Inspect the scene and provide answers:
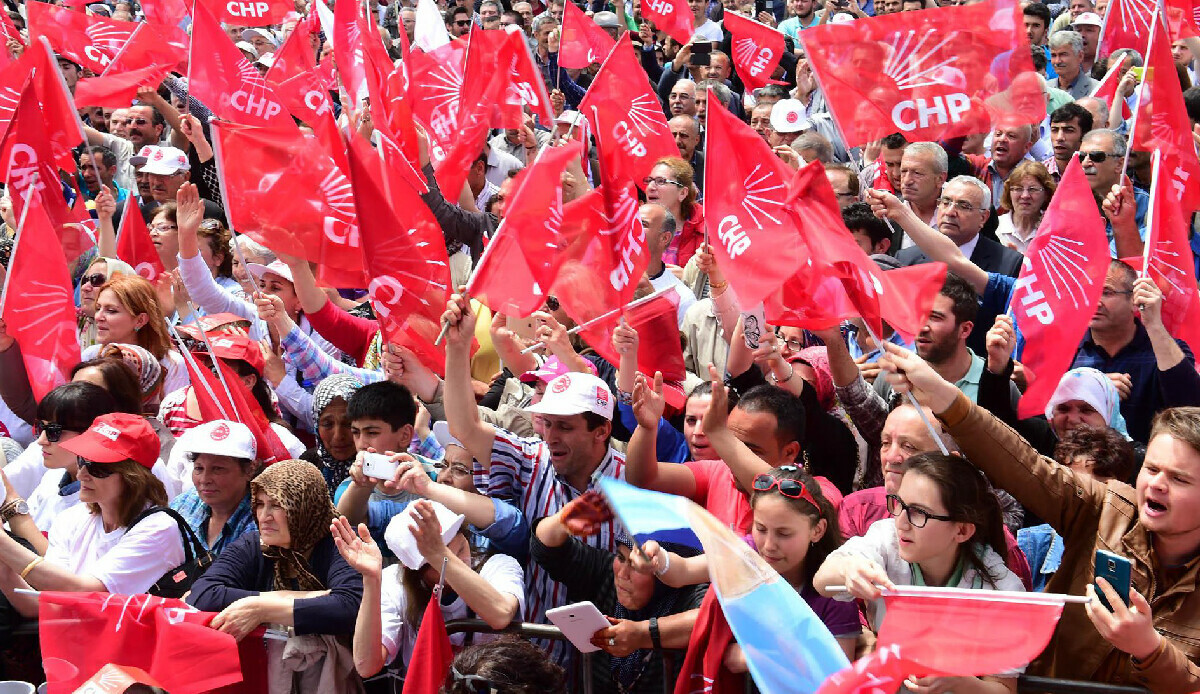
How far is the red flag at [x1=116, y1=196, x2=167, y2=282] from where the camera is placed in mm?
8531

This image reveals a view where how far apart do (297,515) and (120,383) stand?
1.95 m

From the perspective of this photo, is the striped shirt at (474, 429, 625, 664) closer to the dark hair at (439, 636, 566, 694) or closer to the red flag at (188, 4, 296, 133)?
the dark hair at (439, 636, 566, 694)

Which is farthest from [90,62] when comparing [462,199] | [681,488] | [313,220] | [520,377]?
[681,488]

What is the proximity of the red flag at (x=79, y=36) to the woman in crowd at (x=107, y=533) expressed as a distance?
5808mm

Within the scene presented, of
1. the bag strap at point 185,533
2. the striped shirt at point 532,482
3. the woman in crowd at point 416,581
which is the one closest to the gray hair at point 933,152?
the striped shirt at point 532,482

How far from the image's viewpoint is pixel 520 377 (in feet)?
21.9

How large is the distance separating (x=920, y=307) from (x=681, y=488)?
1.10 m

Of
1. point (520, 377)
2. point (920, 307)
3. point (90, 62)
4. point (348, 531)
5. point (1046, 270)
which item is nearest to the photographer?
point (348, 531)

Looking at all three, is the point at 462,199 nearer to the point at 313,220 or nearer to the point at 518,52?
the point at 518,52

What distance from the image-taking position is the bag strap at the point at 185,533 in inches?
210

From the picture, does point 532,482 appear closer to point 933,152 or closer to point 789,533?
point 789,533

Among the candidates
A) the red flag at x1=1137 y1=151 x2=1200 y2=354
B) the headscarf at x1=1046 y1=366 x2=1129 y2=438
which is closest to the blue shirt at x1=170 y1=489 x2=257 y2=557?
the headscarf at x1=1046 y1=366 x2=1129 y2=438

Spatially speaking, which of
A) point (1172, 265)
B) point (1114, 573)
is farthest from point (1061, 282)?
point (1114, 573)

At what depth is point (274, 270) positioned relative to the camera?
25.4 ft
